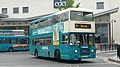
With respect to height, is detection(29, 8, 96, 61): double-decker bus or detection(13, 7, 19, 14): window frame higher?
detection(13, 7, 19, 14): window frame

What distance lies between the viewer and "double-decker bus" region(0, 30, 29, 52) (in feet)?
170

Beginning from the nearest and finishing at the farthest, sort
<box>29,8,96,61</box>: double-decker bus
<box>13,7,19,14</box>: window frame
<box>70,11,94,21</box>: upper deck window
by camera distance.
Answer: <box>29,8,96,61</box>: double-decker bus → <box>70,11,94,21</box>: upper deck window → <box>13,7,19,14</box>: window frame

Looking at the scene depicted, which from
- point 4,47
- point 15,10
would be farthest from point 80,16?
point 15,10

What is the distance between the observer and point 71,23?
25.1 m

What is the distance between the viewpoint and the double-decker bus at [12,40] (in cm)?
5188

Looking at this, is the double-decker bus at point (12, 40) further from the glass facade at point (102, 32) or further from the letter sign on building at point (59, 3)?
the glass facade at point (102, 32)

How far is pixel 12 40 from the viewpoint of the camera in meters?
52.7

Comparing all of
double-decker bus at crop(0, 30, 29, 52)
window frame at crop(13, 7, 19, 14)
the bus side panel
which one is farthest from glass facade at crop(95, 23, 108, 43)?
the bus side panel

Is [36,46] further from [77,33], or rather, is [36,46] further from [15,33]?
[15,33]

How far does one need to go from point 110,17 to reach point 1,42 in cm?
2202

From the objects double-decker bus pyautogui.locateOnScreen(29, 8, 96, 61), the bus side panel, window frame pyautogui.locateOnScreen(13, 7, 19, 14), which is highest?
window frame pyautogui.locateOnScreen(13, 7, 19, 14)

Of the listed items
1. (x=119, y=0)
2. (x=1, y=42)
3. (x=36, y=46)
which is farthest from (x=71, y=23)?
(x=119, y=0)

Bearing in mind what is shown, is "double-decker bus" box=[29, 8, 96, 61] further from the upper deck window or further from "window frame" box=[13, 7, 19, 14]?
"window frame" box=[13, 7, 19, 14]

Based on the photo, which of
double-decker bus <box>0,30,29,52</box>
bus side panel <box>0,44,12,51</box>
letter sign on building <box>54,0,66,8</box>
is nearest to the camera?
bus side panel <box>0,44,12,51</box>
